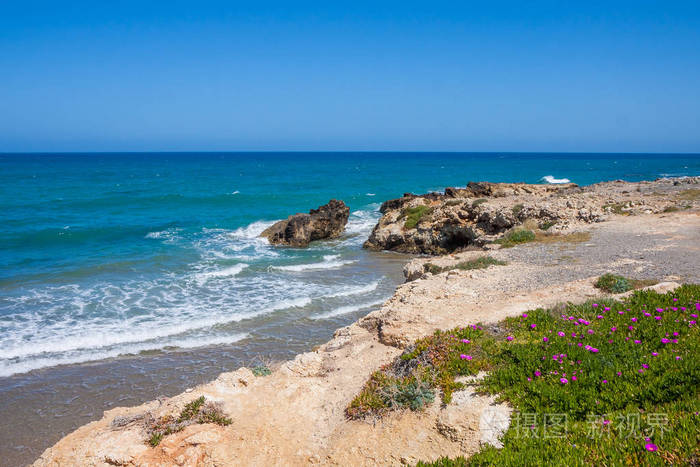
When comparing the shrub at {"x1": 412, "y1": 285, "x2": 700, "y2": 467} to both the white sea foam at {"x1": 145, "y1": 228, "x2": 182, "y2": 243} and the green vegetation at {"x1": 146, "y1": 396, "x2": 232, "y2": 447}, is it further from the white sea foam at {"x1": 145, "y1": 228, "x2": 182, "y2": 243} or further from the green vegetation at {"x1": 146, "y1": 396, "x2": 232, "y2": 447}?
the white sea foam at {"x1": 145, "y1": 228, "x2": 182, "y2": 243}

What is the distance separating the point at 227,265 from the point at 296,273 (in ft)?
13.9

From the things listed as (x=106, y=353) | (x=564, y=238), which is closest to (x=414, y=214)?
(x=564, y=238)

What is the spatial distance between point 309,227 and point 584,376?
987 inches

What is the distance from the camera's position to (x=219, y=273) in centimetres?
2180

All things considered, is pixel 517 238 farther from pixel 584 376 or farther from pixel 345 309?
pixel 584 376

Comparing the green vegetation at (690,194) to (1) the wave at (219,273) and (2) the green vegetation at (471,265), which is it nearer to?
(2) the green vegetation at (471,265)

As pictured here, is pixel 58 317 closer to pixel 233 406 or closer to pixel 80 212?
pixel 233 406

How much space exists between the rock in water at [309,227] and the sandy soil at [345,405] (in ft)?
60.8

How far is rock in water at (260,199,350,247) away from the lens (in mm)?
29609

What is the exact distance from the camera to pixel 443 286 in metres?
11.3

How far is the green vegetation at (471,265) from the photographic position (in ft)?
42.4

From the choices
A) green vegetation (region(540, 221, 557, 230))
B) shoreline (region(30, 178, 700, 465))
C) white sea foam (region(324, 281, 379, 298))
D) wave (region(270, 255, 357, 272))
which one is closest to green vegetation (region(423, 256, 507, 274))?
shoreline (region(30, 178, 700, 465))

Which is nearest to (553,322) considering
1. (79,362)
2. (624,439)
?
(624,439)

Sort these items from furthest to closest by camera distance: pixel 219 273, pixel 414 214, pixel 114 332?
pixel 414 214 → pixel 219 273 → pixel 114 332
